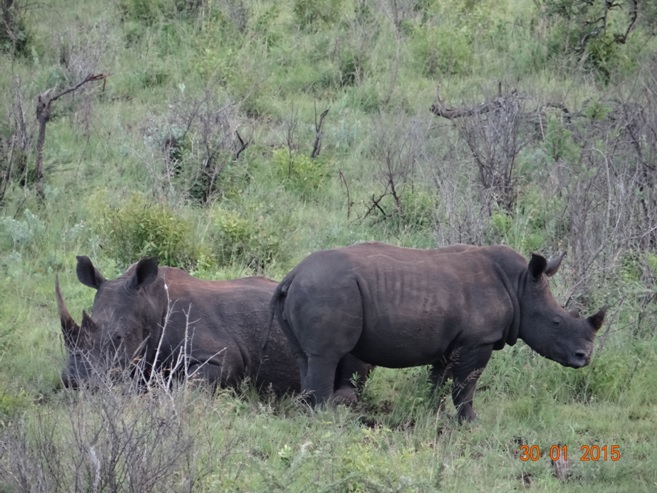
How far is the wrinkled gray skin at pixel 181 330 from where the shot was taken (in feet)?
26.0

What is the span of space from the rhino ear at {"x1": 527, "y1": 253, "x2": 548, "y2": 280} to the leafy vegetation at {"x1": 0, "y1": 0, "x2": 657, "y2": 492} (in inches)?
36.2

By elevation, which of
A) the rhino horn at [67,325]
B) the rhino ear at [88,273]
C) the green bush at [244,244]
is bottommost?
the green bush at [244,244]

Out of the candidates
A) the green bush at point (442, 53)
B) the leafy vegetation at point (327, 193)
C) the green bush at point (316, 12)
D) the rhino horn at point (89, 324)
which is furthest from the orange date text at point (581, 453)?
the green bush at point (316, 12)

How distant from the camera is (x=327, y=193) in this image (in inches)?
485

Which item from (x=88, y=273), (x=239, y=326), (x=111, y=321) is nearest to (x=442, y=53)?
(x=239, y=326)

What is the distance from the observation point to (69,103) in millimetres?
13391

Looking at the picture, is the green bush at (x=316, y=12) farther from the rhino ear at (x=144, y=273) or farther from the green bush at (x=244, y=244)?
the rhino ear at (x=144, y=273)

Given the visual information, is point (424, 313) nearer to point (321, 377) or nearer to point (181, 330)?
point (321, 377)

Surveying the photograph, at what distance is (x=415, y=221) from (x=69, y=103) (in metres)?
4.30

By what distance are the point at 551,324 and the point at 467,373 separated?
65cm

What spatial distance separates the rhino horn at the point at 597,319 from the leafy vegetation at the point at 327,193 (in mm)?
670

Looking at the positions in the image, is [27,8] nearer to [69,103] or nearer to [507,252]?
[69,103]

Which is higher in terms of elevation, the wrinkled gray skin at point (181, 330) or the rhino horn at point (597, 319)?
the rhino horn at point (597, 319)

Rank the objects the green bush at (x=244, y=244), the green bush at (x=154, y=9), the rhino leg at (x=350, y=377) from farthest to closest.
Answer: the green bush at (x=154, y=9) → the green bush at (x=244, y=244) → the rhino leg at (x=350, y=377)
